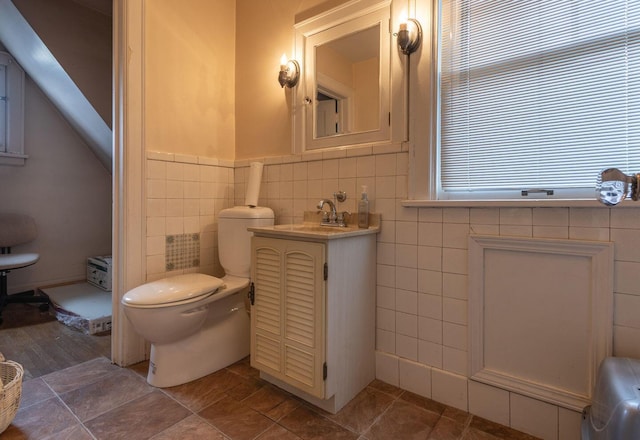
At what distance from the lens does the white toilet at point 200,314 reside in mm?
1543

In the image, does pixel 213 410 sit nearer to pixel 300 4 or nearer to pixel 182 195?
pixel 182 195

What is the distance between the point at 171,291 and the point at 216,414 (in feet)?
1.94

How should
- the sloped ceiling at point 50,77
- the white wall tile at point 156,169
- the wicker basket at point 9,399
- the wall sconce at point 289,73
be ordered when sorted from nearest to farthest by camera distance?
1. the wicker basket at point 9,399
2. the white wall tile at point 156,169
3. the wall sconce at point 289,73
4. the sloped ceiling at point 50,77

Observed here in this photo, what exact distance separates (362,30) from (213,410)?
2027mm

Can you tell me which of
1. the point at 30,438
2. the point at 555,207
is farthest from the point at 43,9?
the point at 555,207

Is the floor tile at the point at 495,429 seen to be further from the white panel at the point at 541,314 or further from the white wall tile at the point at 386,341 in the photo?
the white wall tile at the point at 386,341

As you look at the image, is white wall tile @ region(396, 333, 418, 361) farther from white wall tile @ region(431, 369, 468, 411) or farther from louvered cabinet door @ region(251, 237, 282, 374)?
louvered cabinet door @ region(251, 237, 282, 374)

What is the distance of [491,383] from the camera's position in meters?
1.40

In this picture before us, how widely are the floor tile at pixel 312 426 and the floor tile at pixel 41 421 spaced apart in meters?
0.90

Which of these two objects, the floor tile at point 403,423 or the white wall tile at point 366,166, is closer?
the floor tile at point 403,423

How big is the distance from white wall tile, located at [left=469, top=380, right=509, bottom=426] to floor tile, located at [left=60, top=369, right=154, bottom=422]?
1520 mm

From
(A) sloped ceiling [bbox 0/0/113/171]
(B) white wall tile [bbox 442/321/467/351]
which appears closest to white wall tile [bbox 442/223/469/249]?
(B) white wall tile [bbox 442/321/467/351]

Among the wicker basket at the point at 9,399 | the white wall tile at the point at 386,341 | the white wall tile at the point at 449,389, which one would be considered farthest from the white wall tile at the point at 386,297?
the wicker basket at the point at 9,399

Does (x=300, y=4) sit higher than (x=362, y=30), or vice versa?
(x=300, y=4)
